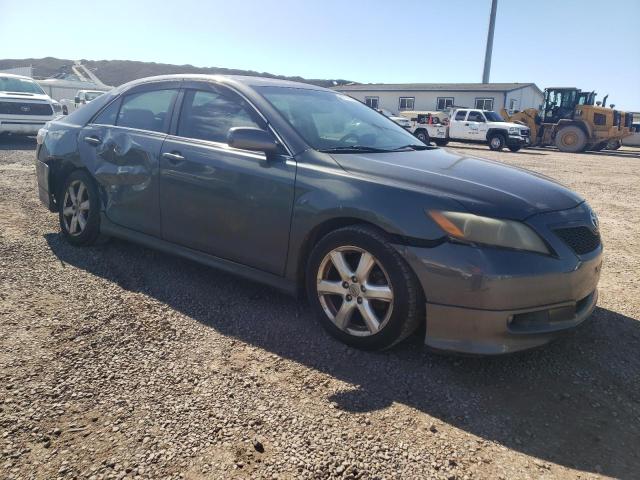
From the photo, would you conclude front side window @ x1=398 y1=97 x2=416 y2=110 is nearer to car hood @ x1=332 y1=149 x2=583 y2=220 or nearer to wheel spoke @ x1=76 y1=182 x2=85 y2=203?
wheel spoke @ x1=76 y1=182 x2=85 y2=203

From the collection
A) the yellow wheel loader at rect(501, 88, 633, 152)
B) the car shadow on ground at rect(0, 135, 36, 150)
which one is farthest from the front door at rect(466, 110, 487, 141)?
the car shadow on ground at rect(0, 135, 36, 150)

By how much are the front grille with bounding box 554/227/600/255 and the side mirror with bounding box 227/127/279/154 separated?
1790 millimetres

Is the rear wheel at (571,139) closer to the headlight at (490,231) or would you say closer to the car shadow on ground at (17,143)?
the car shadow on ground at (17,143)

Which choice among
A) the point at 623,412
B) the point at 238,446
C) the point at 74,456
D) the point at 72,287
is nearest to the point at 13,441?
the point at 74,456

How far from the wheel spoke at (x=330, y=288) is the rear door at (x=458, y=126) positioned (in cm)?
2297

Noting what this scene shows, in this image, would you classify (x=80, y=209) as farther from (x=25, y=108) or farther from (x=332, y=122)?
(x=25, y=108)

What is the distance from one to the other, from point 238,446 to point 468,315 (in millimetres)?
1311

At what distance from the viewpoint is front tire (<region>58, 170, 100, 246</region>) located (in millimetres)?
4500

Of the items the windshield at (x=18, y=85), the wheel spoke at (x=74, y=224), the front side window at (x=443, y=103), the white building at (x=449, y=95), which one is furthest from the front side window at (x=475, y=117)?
the wheel spoke at (x=74, y=224)

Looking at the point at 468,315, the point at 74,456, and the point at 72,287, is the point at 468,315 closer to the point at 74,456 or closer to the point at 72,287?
the point at 74,456

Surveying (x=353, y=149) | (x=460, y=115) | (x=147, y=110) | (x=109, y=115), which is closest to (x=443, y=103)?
(x=460, y=115)

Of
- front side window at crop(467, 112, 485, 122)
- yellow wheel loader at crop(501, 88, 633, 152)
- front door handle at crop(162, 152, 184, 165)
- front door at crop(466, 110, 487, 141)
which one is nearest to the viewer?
front door handle at crop(162, 152, 184, 165)

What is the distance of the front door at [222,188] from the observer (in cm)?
328

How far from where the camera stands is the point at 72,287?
3.81 metres
